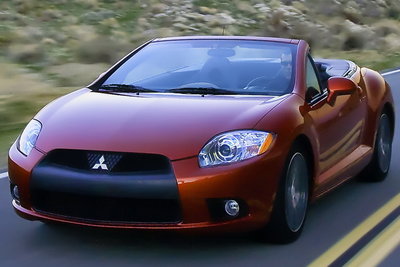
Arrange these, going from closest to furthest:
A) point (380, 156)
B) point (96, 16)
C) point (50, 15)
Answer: point (380, 156)
point (50, 15)
point (96, 16)

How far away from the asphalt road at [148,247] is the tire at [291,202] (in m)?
0.08

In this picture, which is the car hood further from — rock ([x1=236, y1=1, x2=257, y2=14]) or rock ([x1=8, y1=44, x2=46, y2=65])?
rock ([x1=236, y1=1, x2=257, y2=14])

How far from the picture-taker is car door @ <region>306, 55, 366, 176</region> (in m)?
6.91

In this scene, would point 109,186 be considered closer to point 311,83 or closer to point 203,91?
point 203,91

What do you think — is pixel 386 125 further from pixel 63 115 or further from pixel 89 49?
pixel 89 49

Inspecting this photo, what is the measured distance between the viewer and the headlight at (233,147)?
5.81 meters

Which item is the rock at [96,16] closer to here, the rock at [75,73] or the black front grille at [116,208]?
the rock at [75,73]

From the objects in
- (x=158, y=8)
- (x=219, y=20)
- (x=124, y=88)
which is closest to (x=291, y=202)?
(x=124, y=88)

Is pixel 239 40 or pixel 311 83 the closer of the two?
pixel 311 83

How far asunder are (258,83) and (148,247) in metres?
1.63

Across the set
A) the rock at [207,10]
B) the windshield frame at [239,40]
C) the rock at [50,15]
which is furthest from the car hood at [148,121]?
the rock at [207,10]

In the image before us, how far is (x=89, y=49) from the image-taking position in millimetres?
25125

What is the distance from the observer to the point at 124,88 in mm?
7102

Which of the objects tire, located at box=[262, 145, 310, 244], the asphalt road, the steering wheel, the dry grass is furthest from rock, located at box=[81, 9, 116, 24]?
tire, located at box=[262, 145, 310, 244]
